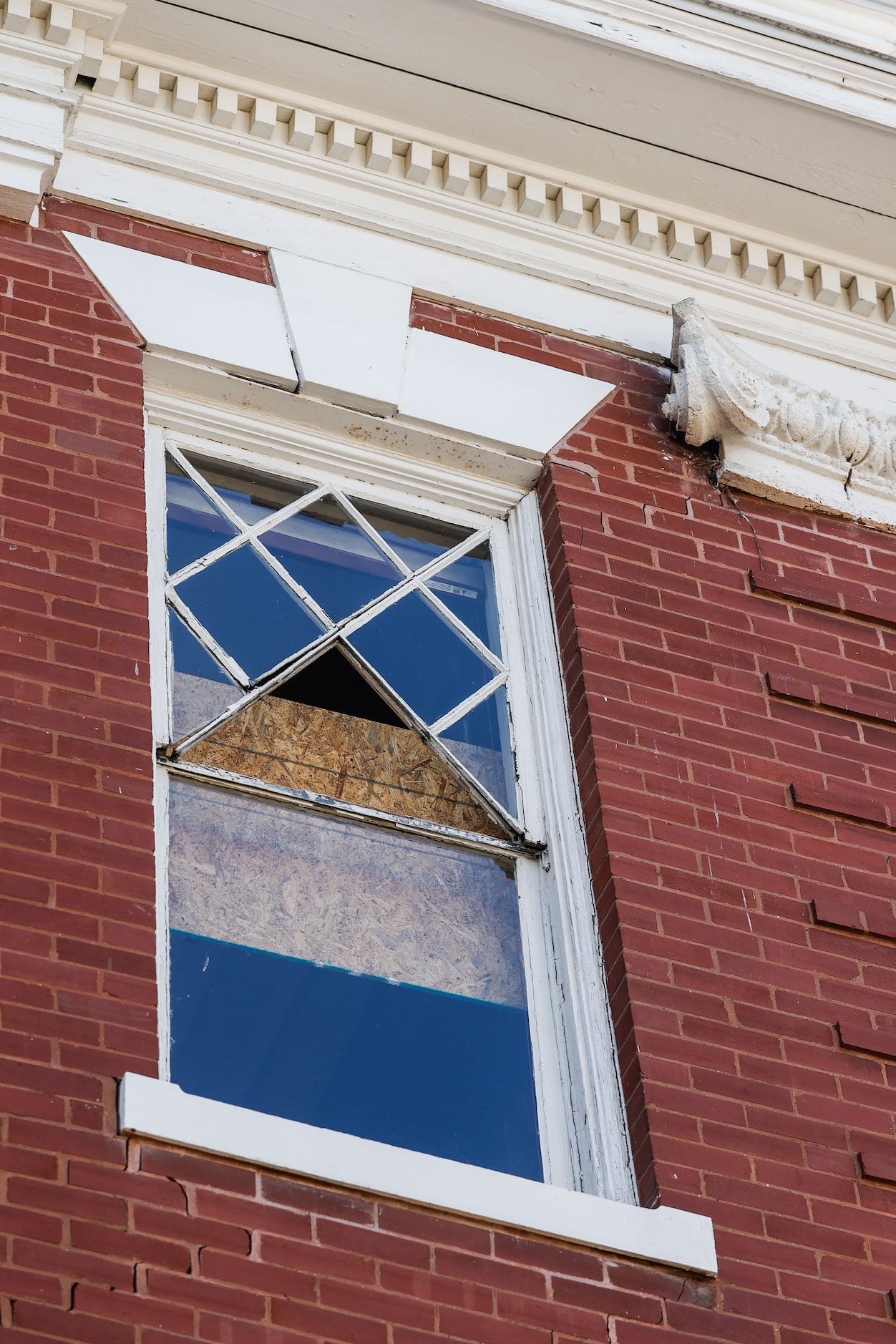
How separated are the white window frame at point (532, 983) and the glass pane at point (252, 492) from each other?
0.03 meters

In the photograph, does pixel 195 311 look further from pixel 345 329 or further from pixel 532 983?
pixel 532 983

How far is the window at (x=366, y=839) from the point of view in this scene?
542 centimetres

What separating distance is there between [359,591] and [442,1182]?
215cm

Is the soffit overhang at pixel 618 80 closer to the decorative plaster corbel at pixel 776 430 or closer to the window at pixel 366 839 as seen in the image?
the decorative plaster corbel at pixel 776 430

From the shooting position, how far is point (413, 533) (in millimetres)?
6793

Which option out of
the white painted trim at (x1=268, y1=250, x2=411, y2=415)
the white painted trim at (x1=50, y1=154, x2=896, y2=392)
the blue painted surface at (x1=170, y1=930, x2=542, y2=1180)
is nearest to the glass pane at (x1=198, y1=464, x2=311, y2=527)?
the white painted trim at (x1=268, y1=250, x2=411, y2=415)

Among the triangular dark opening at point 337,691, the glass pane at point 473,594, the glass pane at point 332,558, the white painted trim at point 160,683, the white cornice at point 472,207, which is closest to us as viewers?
the white painted trim at point 160,683

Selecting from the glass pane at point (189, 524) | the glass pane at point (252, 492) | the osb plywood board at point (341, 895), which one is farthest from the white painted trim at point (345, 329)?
the osb plywood board at point (341, 895)

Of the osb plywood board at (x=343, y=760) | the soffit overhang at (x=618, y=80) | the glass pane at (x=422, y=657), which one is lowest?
the osb plywood board at (x=343, y=760)

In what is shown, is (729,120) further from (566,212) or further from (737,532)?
(737,532)

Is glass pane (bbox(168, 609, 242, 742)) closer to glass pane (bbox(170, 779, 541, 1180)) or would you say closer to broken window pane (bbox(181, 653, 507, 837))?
broken window pane (bbox(181, 653, 507, 837))

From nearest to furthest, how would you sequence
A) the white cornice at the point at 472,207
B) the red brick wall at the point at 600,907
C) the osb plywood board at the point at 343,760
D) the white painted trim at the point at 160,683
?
the red brick wall at the point at 600,907 < the white painted trim at the point at 160,683 < the osb plywood board at the point at 343,760 < the white cornice at the point at 472,207

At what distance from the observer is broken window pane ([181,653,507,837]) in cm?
598

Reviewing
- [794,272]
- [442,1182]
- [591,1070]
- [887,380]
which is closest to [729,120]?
[794,272]
